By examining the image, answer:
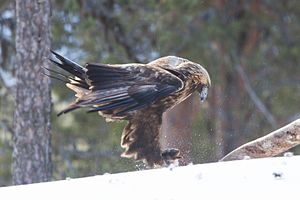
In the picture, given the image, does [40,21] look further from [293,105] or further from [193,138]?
[293,105]

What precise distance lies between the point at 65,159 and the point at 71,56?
5.30 feet

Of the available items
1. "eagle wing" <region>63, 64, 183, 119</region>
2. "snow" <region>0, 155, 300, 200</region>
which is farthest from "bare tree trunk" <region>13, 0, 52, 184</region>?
"snow" <region>0, 155, 300, 200</region>

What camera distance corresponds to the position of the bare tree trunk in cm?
857

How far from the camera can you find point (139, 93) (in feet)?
20.1

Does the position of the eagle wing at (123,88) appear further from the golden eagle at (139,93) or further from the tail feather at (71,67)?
the tail feather at (71,67)

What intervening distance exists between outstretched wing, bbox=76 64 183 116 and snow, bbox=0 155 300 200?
109 centimetres

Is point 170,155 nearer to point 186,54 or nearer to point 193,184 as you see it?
point 193,184

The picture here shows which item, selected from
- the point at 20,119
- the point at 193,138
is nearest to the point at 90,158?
the point at 20,119

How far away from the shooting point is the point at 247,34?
1622cm

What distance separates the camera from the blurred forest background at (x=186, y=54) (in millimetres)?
13531

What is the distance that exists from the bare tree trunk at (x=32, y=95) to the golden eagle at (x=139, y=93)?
2.19m

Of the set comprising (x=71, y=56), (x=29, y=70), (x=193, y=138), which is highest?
(x=71, y=56)

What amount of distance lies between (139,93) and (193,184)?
63.0 inches

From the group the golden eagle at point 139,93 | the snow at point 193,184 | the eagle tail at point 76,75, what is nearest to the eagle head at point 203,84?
the golden eagle at point 139,93
